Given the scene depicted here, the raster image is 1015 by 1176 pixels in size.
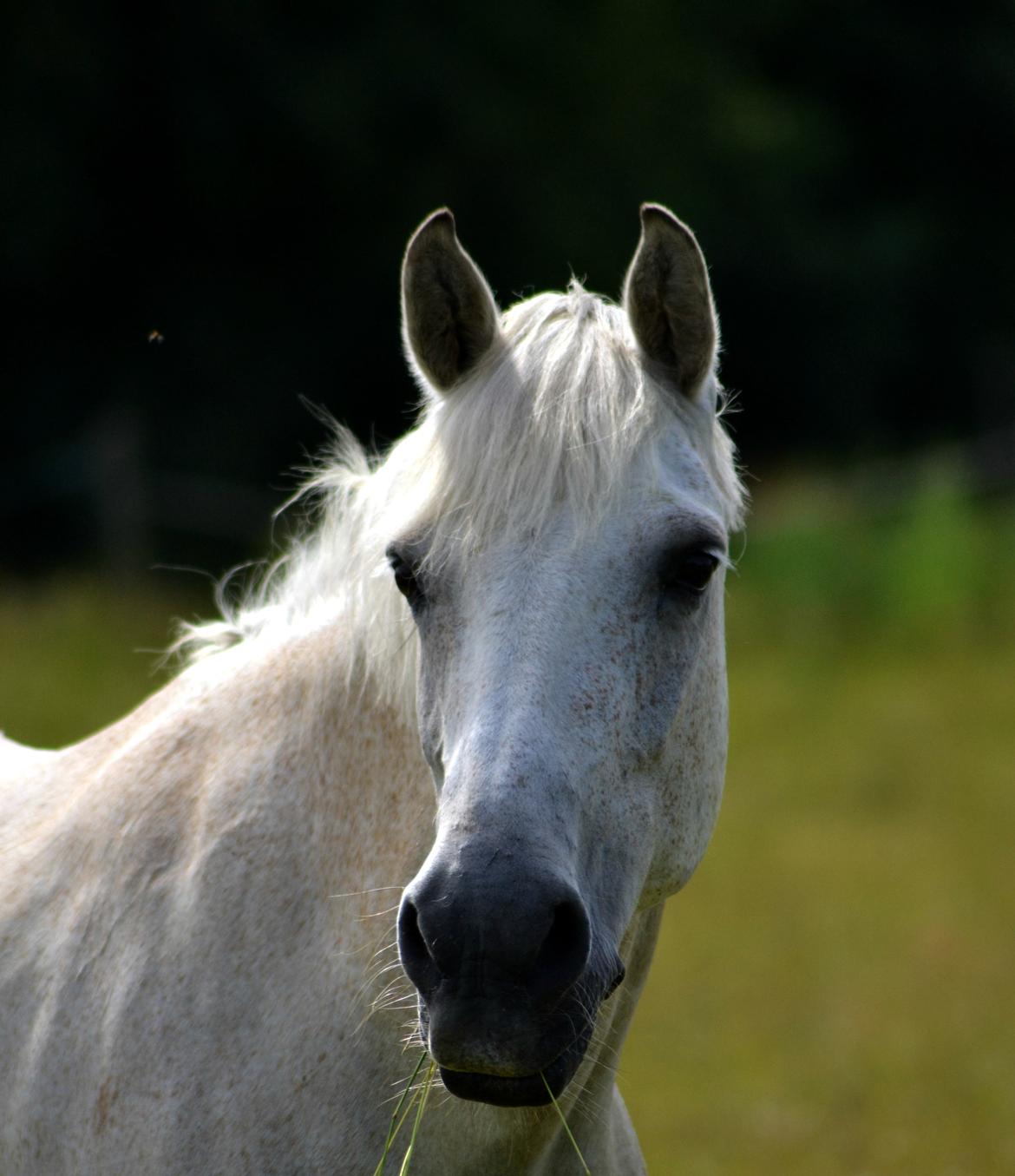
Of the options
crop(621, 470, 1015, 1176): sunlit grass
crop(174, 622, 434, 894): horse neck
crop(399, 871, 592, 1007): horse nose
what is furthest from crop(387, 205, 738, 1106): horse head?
crop(621, 470, 1015, 1176): sunlit grass

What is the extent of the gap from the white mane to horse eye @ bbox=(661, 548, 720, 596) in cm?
15

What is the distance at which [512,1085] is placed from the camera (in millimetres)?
1885

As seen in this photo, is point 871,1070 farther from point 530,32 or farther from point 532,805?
point 530,32

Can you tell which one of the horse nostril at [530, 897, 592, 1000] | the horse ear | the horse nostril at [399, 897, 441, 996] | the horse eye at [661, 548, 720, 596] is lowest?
the horse nostril at [530, 897, 592, 1000]

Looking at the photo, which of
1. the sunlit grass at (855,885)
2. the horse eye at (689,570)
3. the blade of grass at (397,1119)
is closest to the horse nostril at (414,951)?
the blade of grass at (397,1119)

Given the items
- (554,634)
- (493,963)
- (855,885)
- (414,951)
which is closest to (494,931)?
(493,963)

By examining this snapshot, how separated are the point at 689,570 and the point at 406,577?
1.51 feet

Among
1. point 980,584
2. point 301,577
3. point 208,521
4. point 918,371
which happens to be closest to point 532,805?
point 301,577

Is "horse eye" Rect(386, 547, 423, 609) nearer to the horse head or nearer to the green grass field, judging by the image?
→ the horse head

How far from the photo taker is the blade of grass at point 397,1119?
2.17m

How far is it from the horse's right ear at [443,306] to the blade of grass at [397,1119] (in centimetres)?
115

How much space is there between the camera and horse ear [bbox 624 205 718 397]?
7.50 feet

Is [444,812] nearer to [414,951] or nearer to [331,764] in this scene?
[414,951]

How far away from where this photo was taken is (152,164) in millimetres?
16609
